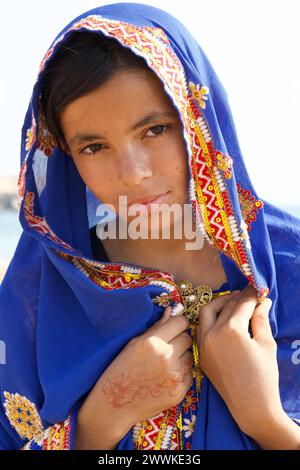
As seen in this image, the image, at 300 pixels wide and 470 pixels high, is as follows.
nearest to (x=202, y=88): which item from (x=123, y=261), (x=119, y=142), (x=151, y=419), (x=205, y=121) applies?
(x=205, y=121)

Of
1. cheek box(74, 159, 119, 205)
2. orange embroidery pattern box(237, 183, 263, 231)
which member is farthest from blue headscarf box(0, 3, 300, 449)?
cheek box(74, 159, 119, 205)

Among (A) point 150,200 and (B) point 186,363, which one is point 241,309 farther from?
(A) point 150,200

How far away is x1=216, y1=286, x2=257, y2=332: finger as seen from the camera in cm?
184

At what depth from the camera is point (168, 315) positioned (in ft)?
6.46

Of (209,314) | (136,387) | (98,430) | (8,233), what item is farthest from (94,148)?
(8,233)

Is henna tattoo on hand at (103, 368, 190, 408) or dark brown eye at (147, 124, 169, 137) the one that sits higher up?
dark brown eye at (147, 124, 169, 137)

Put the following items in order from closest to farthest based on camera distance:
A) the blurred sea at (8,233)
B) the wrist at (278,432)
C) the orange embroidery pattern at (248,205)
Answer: the wrist at (278,432)
the orange embroidery pattern at (248,205)
the blurred sea at (8,233)

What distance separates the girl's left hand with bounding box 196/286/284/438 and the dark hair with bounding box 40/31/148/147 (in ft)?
2.46

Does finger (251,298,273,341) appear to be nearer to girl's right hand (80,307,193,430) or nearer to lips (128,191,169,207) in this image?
girl's right hand (80,307,193,430)

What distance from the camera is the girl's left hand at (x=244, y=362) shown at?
70.4 inches

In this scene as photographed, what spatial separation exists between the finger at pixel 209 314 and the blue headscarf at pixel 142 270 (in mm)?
77

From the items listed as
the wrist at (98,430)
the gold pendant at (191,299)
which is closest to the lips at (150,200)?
the gold pendant at (191,299)

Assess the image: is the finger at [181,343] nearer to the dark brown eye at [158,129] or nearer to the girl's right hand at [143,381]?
the girl's right hand at [143,381]

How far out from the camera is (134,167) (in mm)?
1837
